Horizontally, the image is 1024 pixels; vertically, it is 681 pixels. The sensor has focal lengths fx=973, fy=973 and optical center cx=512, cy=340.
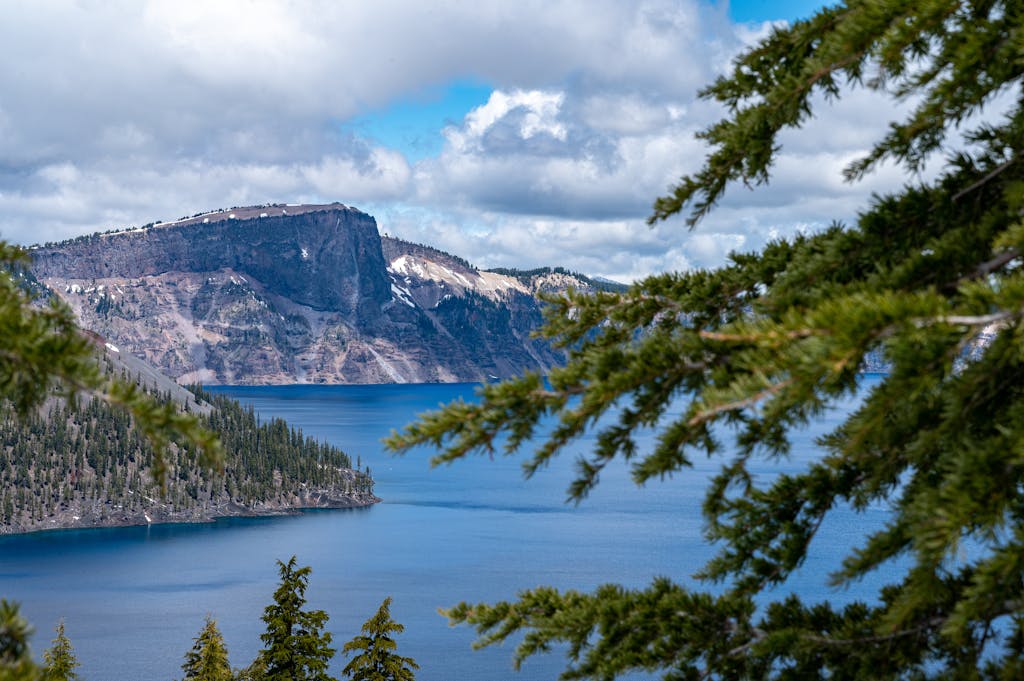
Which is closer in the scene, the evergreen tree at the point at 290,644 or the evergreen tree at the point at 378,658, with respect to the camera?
the evergreen tree at the point at 378,658

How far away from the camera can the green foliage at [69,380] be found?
16.2 feet

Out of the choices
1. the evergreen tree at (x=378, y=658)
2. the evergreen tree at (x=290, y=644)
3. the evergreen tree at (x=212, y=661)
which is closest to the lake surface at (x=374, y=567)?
the evergreen tree at (x=212, y=661)

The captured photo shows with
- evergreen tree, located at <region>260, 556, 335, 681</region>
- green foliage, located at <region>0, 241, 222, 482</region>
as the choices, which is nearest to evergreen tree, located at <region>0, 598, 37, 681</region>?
green foliage, located at <region>0, 241, 222, 482</region>

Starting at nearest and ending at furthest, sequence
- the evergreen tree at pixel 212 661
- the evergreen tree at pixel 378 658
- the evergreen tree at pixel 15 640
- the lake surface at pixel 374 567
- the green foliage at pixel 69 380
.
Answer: the evergreen tree at pixel 15 640 < the green foliage at pixel 69 380 < the evergreen tree at pixel 378 658 < the evergreen tree at pixel 212 661 < the lake surface at pixel 374 567

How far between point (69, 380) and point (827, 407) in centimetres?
433

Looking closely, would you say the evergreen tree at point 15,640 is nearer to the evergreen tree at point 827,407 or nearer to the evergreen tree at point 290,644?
the evergreen tree at point 827,407

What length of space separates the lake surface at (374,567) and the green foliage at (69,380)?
264 ft

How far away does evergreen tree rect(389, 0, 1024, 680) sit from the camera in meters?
5.64

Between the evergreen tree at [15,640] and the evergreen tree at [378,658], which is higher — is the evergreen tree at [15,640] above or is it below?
above

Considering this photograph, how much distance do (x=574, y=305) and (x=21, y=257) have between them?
511 cm

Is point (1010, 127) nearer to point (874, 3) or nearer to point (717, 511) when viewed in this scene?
point (874, 3)

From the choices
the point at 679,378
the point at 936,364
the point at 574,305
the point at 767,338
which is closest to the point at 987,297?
the point at 936,364

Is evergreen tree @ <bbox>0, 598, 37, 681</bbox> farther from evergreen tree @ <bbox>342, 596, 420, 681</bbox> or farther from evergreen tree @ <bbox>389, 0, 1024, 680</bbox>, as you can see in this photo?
evergreen tree @ <bbox>342, 596, 420, 681</bbox>

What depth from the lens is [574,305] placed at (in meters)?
9.60
